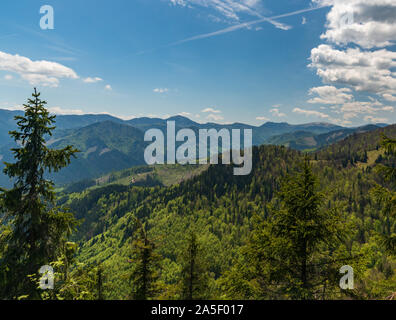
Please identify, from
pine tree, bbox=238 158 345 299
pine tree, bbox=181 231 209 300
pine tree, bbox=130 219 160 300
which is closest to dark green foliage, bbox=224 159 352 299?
pine tree, bbox=238 158 345 299

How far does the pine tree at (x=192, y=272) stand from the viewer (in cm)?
2144

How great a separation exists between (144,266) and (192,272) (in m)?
7.27

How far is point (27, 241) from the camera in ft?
37.1

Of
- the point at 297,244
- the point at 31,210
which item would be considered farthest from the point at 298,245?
the point at 31,210

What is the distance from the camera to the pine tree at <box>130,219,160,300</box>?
51.8ft

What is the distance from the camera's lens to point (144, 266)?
52.9ft

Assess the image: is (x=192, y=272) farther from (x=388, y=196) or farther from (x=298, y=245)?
(x=388, y=196)

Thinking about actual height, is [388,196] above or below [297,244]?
above

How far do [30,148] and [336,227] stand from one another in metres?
16.9

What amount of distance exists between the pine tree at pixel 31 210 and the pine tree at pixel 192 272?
42.0 ft

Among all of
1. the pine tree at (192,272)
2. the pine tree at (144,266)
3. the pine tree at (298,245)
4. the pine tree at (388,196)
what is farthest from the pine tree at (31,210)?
the pine tree at (388,196)

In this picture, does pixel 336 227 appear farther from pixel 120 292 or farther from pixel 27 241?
pixel 120 292

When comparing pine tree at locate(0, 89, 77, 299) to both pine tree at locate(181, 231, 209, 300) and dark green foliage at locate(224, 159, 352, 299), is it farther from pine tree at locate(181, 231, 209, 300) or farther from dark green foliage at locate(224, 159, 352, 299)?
pine tree at locate(181, 231, 209, 300)
